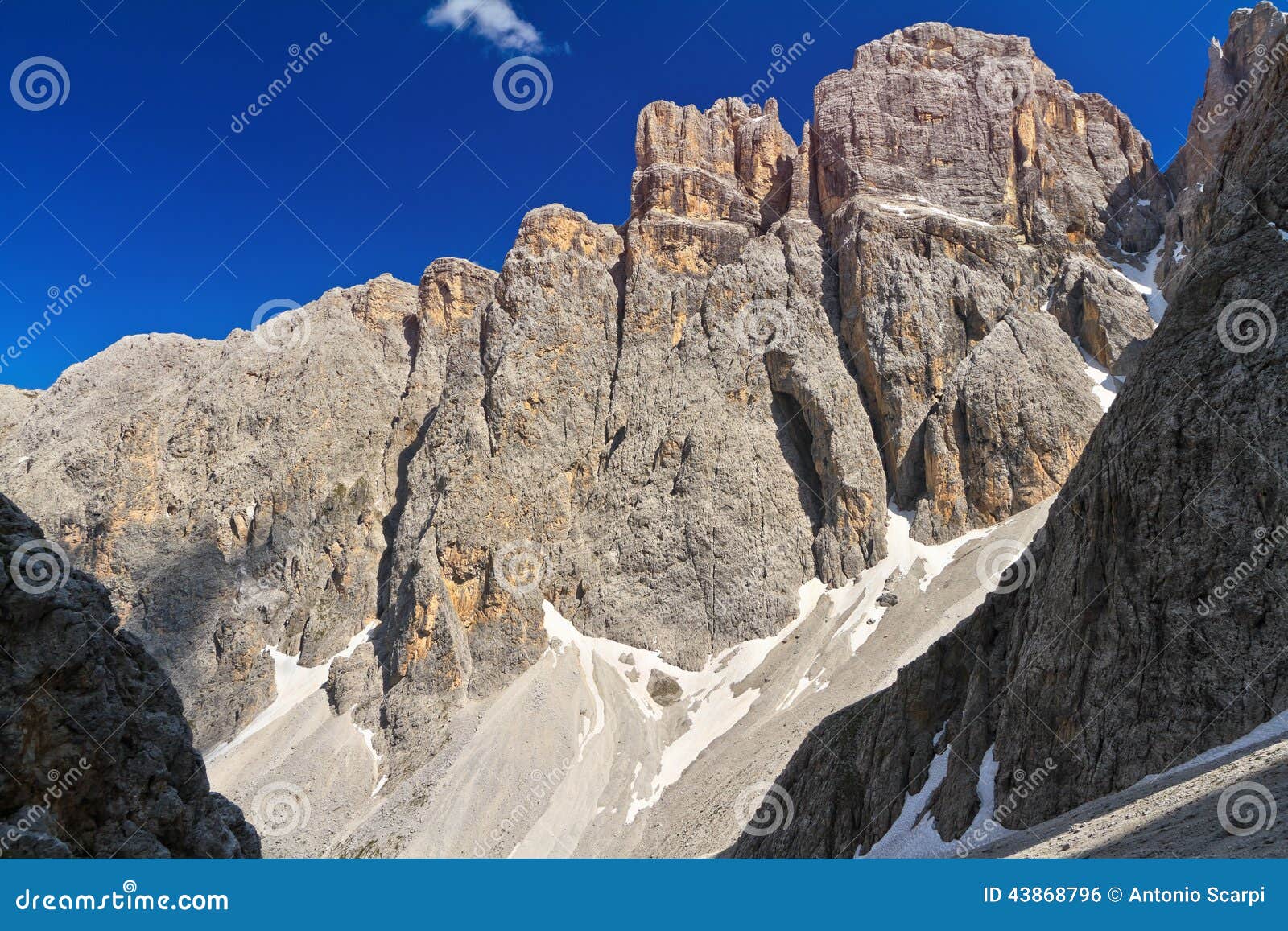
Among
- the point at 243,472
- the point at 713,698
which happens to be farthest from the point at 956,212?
the point at 243,472

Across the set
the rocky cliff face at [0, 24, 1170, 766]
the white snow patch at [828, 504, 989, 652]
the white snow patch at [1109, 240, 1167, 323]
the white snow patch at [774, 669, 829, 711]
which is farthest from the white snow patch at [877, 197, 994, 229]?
the white snow patch at [774, 669, 829, 711]

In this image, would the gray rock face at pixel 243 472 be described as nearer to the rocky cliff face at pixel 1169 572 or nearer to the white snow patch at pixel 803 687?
the white snow patch at pixel 803 687

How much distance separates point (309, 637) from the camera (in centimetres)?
7512

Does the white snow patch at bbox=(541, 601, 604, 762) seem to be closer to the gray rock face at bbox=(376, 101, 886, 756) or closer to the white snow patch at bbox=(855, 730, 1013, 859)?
the gray rock face at bbox=(376, 101, 886, 756)

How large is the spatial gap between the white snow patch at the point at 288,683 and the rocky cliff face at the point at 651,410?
3.85 feet

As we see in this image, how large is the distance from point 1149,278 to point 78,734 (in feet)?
339

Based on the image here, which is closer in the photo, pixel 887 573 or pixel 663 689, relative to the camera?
pixel 663 689

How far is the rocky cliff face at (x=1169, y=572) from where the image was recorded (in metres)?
→ 17.5

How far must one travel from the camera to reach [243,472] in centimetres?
8450

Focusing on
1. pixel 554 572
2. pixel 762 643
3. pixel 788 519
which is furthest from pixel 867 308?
pixel 554 572

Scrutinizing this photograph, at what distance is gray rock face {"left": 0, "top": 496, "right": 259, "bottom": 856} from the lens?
38.9 feet

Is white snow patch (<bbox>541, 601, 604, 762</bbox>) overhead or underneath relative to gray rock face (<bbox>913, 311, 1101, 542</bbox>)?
underneath

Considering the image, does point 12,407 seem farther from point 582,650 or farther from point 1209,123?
point 1209,123

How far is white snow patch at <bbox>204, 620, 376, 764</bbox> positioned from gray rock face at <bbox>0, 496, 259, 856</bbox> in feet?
194
